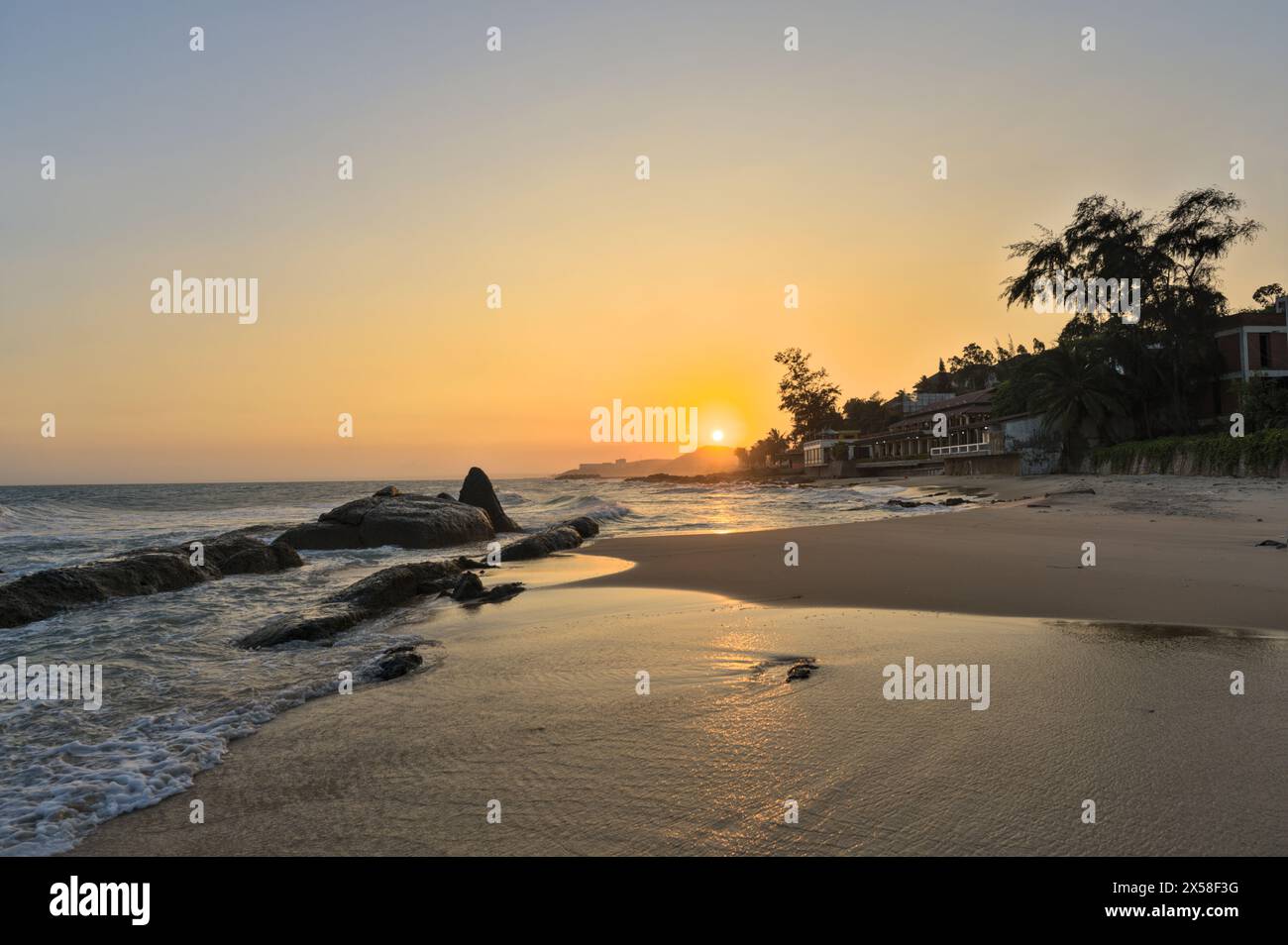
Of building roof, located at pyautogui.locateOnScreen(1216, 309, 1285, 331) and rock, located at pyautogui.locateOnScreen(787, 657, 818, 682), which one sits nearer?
rock, located at pyautogui.locateOnScreen(787, 657, 818, 682)

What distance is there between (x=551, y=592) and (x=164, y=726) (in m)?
5.38

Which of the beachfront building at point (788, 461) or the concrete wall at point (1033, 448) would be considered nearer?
the concrete wall at point (1033, 448)

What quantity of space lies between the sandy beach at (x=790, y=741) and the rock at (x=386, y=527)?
10.2 metres

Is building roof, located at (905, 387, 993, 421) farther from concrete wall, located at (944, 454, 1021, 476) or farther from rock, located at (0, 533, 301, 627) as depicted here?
rock, located at (0, 533, 301, 627)

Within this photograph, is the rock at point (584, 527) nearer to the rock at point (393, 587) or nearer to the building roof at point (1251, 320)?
the rock at point (393, 587)

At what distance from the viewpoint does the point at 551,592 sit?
31.3 feet

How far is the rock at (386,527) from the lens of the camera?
16750mm

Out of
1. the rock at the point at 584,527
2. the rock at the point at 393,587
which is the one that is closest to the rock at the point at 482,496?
the rock at the point at 584,527

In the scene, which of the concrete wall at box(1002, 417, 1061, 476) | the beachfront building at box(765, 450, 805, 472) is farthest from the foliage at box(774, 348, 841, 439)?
the concrete wall at box(1002, 417, 1061, 476)

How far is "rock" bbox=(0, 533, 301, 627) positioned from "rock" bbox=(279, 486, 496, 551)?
3.00 m

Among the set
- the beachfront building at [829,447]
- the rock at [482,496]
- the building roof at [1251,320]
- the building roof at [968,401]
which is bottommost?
the rock at [482,496]

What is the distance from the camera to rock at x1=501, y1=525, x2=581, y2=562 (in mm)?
14419
